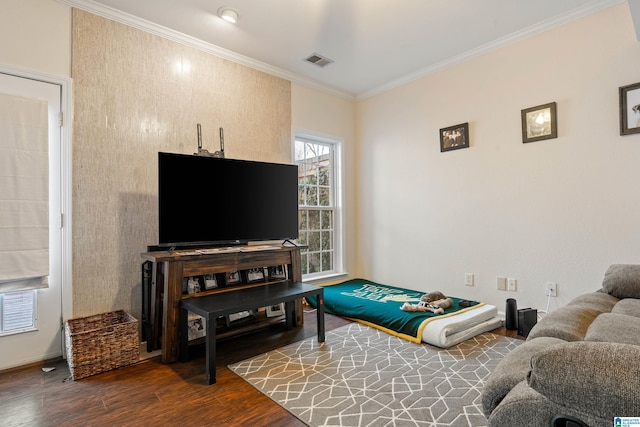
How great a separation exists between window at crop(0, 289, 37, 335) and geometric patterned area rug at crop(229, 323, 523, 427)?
4.84ft

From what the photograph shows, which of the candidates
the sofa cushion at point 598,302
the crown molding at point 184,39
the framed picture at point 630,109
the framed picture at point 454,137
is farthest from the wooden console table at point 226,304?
the framed picture at point 630,109

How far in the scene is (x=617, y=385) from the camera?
0.67 meters

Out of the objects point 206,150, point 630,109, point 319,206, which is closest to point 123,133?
point 206,150

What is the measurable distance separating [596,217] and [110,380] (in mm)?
3719

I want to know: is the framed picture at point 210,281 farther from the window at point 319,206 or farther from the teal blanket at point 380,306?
the window at point 319,206

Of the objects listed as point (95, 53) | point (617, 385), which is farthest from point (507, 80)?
point (95, 53)

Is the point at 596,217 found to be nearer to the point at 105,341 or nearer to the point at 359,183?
the point at 359,183

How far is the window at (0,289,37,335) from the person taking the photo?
2.28 m

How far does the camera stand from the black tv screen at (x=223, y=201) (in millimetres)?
2529

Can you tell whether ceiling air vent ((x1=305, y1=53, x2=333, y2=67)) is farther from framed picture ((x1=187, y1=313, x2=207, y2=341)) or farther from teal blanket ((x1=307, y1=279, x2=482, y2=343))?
framed picture ((x1=187, y1=313, x2=207, y2=341))

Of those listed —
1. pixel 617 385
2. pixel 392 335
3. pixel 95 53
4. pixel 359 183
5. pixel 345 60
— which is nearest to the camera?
pixel 617 385

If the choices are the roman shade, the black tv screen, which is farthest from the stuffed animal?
the roman shade

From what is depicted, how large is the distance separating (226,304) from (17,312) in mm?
1452

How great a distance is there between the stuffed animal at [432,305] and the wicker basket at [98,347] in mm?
2174
